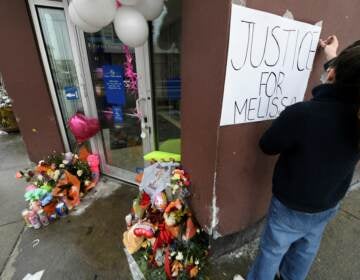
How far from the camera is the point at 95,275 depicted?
5.67 feet

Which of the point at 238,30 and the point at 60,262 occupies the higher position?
the point at 238,30

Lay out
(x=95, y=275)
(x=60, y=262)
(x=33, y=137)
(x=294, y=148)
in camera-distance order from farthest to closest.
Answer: (x=33, y=137)
(x=60, y=262)
(x=95, y=275)
(x=294, y=148)

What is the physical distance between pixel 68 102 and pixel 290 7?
2.77 metres

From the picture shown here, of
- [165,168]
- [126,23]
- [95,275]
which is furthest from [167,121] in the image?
[95,275]

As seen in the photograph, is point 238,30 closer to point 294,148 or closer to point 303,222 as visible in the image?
point 294,148

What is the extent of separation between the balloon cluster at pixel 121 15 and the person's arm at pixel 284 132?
3.88 feet

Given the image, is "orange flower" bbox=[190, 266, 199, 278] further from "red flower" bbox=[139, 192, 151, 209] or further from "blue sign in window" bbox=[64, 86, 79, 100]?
"blue sign in window" bbox=[64, 86, 79, 100]

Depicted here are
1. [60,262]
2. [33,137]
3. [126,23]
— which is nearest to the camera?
[126,23]

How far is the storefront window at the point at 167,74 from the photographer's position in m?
1.92

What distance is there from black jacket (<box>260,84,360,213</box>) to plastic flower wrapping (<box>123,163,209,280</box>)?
82 centimetres

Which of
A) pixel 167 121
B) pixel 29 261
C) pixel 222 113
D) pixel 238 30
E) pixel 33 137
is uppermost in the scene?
pixel 238 30

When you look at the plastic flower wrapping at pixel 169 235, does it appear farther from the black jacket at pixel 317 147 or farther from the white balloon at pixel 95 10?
the white balloon at pixel 95 10

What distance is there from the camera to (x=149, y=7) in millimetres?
1564

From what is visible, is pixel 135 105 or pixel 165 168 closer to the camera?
pixel 165 168
